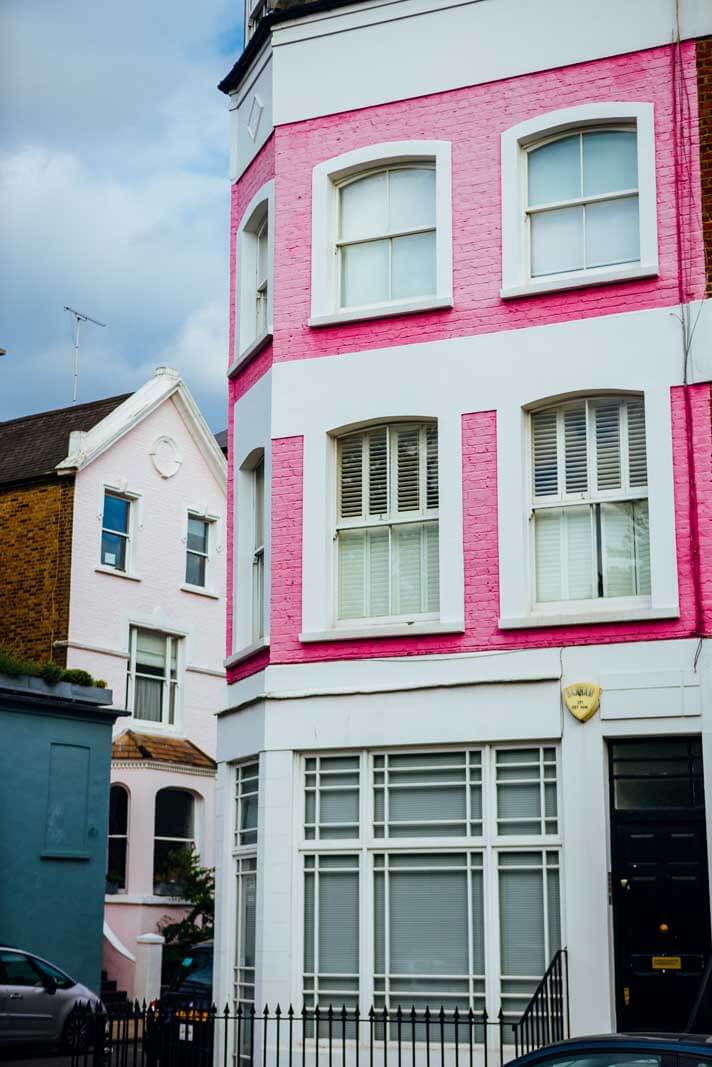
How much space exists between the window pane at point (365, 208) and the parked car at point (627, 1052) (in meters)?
10.2

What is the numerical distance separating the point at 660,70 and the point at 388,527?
540cm

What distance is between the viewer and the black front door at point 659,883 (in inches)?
520

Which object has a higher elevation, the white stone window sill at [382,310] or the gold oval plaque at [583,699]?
the white stone window sill at [382,310]

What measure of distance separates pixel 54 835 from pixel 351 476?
1181 centimetres

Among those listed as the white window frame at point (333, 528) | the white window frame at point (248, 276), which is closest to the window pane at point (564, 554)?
the white window frame at point (333, 528)

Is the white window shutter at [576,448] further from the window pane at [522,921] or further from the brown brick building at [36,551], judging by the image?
the brown brick building at [36,551]

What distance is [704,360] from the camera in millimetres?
14016

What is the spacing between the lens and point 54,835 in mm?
24734

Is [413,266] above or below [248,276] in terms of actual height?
below

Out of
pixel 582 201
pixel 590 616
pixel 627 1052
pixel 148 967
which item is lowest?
pixel 148 967

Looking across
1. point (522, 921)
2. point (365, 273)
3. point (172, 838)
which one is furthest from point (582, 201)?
point (172, 838)

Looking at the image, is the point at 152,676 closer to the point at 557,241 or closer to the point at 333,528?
the point at 333,528

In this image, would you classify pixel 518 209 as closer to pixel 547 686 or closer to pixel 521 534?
pixel 521 534

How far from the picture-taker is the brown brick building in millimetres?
29125
